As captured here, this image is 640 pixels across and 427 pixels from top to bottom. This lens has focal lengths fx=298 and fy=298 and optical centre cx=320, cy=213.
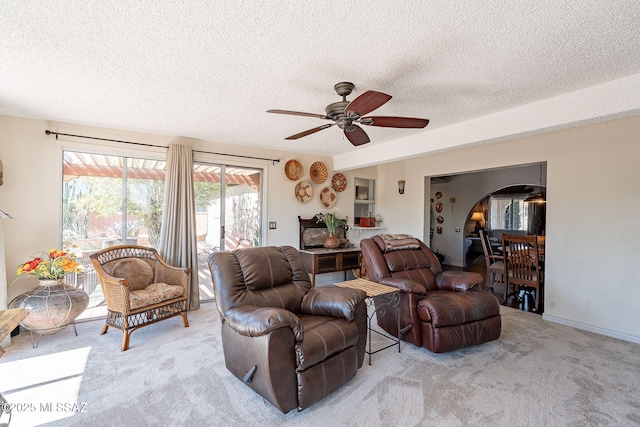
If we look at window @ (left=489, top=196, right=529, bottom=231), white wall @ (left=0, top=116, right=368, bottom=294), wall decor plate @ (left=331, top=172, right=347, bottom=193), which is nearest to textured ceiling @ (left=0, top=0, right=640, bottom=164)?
white wall @ (left=0, top=116, right=368, bottom=294)

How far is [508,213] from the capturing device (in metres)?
Answer: 8.89

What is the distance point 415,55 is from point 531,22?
665 millimetres

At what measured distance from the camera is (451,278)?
3273 millimetres

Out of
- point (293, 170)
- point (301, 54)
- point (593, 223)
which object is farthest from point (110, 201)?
point (593, 223)

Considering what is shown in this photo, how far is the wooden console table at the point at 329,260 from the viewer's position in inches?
187

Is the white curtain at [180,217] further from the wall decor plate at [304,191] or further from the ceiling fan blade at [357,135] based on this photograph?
the ceiling fan blade at [357,135]

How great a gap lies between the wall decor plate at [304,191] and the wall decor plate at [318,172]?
0.55ft

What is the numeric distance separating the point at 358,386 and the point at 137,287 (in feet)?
9.06

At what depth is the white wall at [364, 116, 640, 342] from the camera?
10.4ft

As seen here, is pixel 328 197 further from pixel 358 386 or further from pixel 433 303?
pixel 358 386

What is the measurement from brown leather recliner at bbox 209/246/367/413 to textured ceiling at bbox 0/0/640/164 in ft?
5.01

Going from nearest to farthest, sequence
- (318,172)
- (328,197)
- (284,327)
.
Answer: (284,327) < (318,172) < (328,197)

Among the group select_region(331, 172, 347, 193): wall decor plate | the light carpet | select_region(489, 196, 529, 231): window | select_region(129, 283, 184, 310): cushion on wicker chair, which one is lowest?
the light carpet

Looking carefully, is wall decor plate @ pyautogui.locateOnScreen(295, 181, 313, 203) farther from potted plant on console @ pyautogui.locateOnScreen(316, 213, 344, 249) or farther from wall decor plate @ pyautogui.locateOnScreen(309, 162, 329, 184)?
potted plant on console @ pyautogui.locateOnScreen(316, 213, 344, 249)
